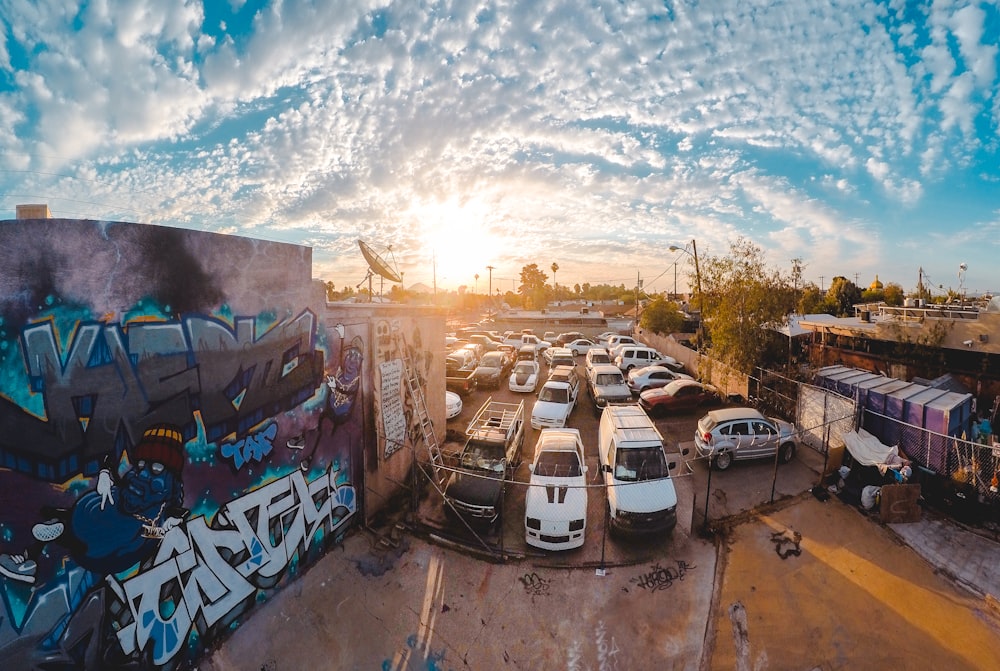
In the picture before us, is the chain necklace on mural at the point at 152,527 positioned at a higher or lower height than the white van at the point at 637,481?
higher

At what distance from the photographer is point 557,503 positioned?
8617mm

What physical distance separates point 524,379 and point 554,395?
468 cm

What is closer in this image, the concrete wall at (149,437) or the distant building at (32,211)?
the concrete wall at (149,437)

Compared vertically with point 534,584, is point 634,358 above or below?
above

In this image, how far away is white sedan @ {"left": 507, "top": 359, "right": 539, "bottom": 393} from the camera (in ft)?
65.6

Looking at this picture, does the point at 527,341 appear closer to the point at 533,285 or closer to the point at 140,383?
the point at 140,383

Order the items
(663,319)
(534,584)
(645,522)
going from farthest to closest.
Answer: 1. (663,319)
2. (645,522)
3. (534,584)

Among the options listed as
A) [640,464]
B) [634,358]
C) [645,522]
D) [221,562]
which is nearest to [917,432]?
[640,464]

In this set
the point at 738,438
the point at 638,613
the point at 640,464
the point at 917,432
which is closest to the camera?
the point at 638,613

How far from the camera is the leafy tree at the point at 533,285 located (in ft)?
282

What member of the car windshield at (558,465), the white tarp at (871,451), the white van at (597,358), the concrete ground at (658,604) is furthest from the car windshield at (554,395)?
the white tarp at (871,451)

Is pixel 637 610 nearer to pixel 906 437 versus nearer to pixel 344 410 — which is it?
pixel 344 410

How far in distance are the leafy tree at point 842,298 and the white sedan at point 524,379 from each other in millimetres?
33202

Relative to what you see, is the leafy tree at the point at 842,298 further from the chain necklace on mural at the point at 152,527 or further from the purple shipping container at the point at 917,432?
the chain necklace on mural at the point at 152,527
